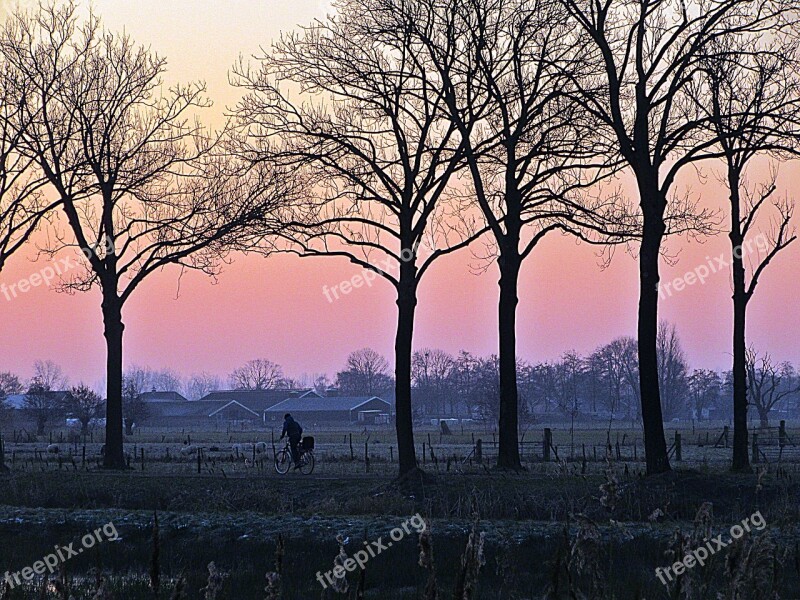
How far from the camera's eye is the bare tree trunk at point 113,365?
1215 inches

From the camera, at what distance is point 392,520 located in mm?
15531

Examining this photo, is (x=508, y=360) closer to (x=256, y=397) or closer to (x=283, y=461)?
(x=283, y=461)

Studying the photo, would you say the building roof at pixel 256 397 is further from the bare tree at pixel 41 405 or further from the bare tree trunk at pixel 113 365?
the bare tree trunk at pixel 113 365

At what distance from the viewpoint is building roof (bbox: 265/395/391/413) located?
134m

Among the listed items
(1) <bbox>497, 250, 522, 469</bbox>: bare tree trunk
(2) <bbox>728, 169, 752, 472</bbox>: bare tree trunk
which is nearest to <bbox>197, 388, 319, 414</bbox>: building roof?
(1) <bbox>497, 250, 522, 469</bbox>: bare tree trunk

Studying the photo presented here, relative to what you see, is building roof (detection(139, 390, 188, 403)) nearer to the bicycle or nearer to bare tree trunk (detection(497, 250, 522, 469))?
the bicycle

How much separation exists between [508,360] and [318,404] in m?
110

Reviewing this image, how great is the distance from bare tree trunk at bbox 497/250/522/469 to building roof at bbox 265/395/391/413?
349ft

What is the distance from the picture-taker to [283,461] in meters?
31.5

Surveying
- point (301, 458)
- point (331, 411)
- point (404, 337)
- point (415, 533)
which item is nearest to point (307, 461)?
point (301, 458)

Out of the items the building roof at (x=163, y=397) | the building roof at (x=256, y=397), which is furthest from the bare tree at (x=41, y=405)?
the building roof at (x=163, y=397)

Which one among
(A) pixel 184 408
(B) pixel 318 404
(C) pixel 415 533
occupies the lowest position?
(A) pixel 184 408

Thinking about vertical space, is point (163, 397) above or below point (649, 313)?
below

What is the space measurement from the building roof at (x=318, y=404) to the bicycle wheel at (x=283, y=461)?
3998 inches
